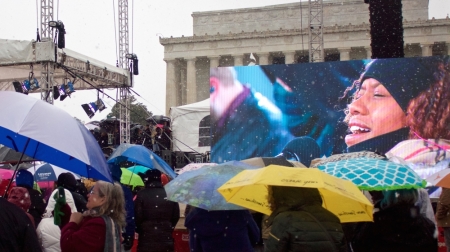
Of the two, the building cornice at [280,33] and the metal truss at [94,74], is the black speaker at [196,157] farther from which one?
the building cornice at [280,33]

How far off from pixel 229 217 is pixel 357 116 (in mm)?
10411

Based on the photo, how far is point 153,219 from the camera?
6.66 m

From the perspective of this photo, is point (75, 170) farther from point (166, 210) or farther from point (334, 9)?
point (334, 9)

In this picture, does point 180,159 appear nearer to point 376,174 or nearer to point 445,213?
point 445,213

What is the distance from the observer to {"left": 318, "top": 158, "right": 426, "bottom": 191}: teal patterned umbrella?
14.0 ft

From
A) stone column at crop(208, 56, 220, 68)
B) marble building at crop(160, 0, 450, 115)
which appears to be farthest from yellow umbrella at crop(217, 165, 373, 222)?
stone column at crop(208, 56, 220, 68)

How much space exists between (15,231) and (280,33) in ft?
153

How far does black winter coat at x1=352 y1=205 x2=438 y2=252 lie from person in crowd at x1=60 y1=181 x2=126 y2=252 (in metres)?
1.80

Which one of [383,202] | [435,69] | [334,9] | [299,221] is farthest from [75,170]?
[334,9]

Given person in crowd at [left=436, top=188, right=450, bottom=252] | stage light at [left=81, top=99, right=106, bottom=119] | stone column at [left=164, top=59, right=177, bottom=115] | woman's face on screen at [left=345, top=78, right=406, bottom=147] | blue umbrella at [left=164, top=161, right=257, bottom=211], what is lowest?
person in crowd at [left=436, top=188, right=450, bottom=252]

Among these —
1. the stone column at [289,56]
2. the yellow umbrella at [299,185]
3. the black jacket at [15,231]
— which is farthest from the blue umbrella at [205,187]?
the stone column at [289,56]

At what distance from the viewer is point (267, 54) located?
50.7 m

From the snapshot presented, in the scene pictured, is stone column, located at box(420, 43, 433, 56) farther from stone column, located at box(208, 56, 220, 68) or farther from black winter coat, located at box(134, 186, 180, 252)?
black winter coat, located at box(134, 186, 180, 252)

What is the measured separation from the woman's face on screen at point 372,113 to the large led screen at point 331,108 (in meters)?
0.02
